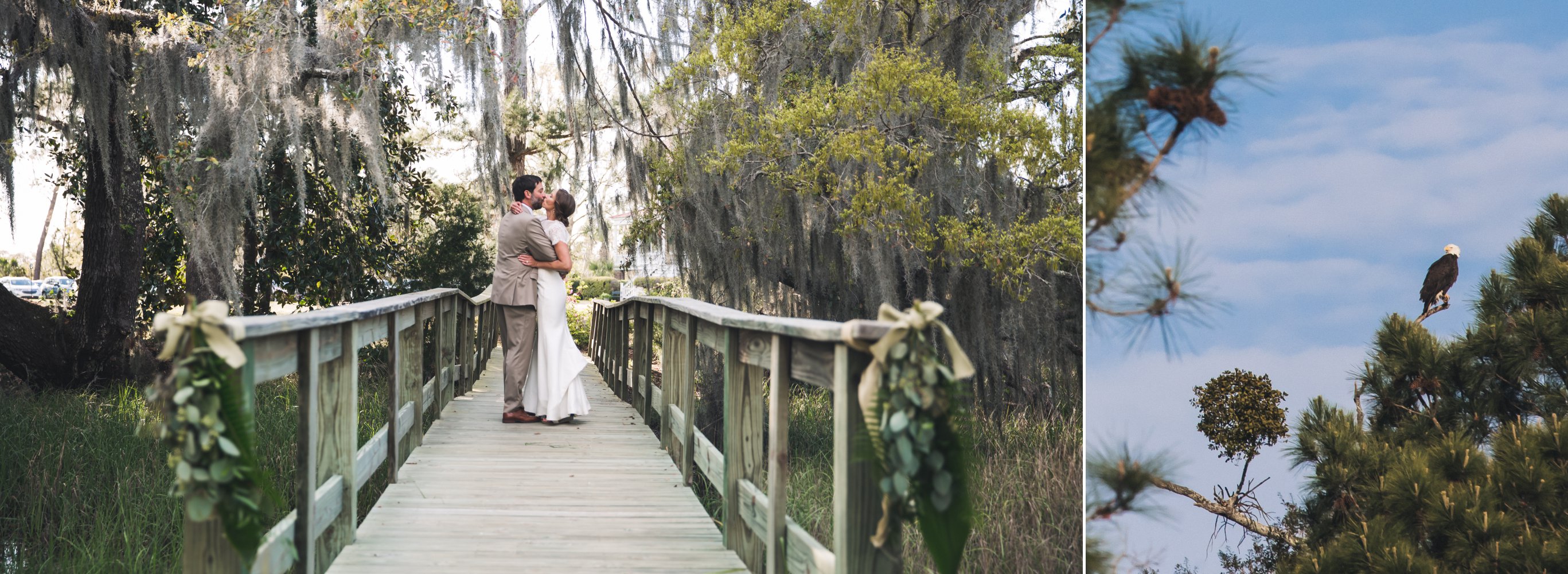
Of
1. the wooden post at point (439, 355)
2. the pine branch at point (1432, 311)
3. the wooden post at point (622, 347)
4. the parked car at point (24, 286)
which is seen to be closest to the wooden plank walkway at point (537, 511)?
the wooden post at point (439, 355)

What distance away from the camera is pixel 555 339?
17.5ft

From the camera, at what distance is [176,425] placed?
1.86m

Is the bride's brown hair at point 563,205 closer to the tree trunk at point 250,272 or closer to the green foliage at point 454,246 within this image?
the tree trunk at point 250,272

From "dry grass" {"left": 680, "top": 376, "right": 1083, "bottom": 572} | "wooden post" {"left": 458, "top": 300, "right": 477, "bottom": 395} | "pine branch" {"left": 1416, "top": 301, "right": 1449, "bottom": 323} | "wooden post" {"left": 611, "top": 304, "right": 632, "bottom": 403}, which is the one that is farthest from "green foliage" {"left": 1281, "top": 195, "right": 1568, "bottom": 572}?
"wooden post" {"left": 458, "top": 300, "right": 477, "bottom": 395}

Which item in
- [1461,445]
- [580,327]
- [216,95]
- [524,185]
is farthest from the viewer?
[580,327]

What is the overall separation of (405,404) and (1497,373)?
17.3 feet

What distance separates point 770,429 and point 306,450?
1.17 meters

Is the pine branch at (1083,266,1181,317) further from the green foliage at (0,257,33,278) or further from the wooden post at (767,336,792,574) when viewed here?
the green foliage at (0,257,33,278)

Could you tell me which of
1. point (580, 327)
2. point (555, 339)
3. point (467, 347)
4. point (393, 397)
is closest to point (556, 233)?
point (555, 339)

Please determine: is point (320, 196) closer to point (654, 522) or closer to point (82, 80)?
point (82, 80)

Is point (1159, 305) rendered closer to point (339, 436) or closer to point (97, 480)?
point (339, 436)

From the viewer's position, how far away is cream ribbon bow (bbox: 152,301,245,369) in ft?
6.04

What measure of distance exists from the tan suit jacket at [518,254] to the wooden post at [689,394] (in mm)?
1420

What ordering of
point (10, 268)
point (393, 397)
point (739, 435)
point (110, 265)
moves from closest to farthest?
point (739, 435), point (393, 397), point (110, 265), point (10, 268)
